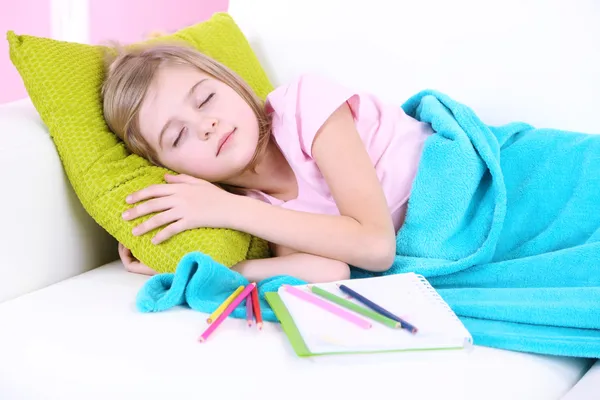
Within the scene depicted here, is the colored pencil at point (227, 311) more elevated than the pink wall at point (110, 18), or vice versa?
the pink wall at point (110, 18)

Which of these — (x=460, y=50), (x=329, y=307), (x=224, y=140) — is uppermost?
(x=460, y=50)

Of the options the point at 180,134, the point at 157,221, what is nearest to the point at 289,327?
the point at 157,221

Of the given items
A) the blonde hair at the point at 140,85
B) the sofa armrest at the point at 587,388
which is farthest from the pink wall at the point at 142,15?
the sofa armrest at the point at 587,388

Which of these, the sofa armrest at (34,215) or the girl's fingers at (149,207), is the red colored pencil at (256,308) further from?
the sofa armrest at (34,215)

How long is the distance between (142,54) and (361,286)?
0.54 meters

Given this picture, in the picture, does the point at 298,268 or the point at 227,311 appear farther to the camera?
the point at 298,268

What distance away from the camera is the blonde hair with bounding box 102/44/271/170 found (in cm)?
111

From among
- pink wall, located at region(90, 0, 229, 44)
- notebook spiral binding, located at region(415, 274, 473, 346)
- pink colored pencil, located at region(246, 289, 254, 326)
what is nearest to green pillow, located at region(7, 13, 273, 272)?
pink colored pencil, located at region(246, 289, 254, 326)

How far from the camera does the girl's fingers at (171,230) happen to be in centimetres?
103

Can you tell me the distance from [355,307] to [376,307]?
3cm

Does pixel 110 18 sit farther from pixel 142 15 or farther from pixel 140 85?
pixel 140 85

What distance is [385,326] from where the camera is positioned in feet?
2.73

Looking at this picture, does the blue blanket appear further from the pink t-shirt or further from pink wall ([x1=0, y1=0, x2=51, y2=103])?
pink wall ([x1=0, y1=0, x2=51, y2=103])

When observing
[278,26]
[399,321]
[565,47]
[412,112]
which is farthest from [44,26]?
[399,321]
